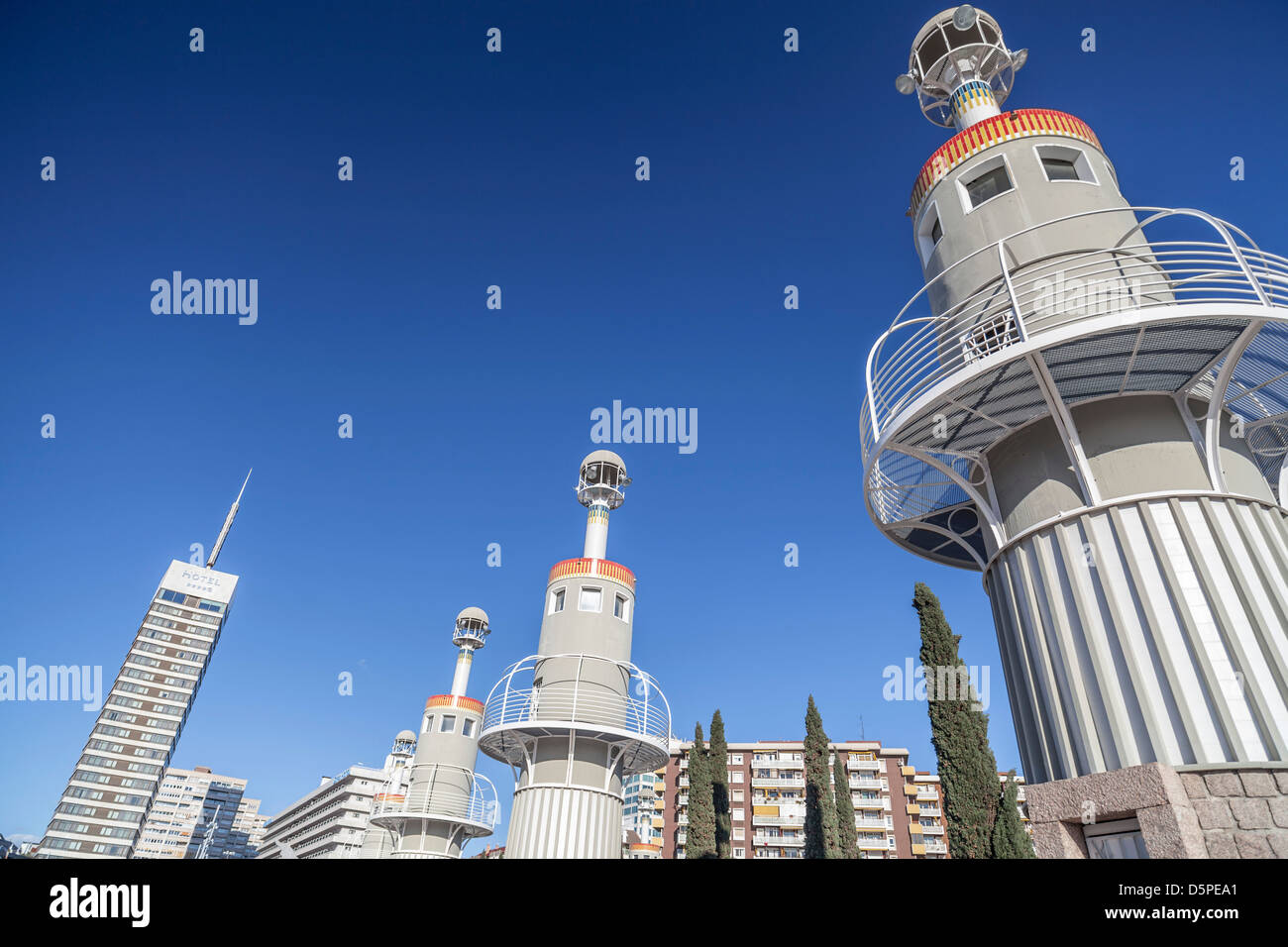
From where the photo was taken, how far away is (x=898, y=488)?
15555 millimetres

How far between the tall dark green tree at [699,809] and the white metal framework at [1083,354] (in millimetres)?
27952

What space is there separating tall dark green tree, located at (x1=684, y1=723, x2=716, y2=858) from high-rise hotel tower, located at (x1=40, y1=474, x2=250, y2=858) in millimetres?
91018

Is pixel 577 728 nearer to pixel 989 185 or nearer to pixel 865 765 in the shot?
pixel 989 185

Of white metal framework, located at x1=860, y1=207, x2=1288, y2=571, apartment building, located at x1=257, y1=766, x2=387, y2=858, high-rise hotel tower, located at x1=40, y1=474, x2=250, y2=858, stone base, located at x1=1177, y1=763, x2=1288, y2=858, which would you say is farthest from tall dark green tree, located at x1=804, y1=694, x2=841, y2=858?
high-rise hotel tower, located at x1=40, y1=474, x2=250, y2=858

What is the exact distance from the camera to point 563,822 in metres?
23.3

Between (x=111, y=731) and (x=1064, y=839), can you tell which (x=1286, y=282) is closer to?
(x=1064, y=839)

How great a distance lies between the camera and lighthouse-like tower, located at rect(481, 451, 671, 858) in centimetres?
2339

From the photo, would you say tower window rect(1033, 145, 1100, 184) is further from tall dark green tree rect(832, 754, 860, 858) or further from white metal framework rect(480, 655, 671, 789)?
tall dark green tree rect(832, 754, 860, 858)

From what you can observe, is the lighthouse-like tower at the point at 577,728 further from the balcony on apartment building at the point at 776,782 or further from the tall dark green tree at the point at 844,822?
the balcony on apartment building at the point at 776,782

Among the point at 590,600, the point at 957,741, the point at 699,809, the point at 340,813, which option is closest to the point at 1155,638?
the point at 957,741

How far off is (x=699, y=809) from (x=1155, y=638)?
3195cm
